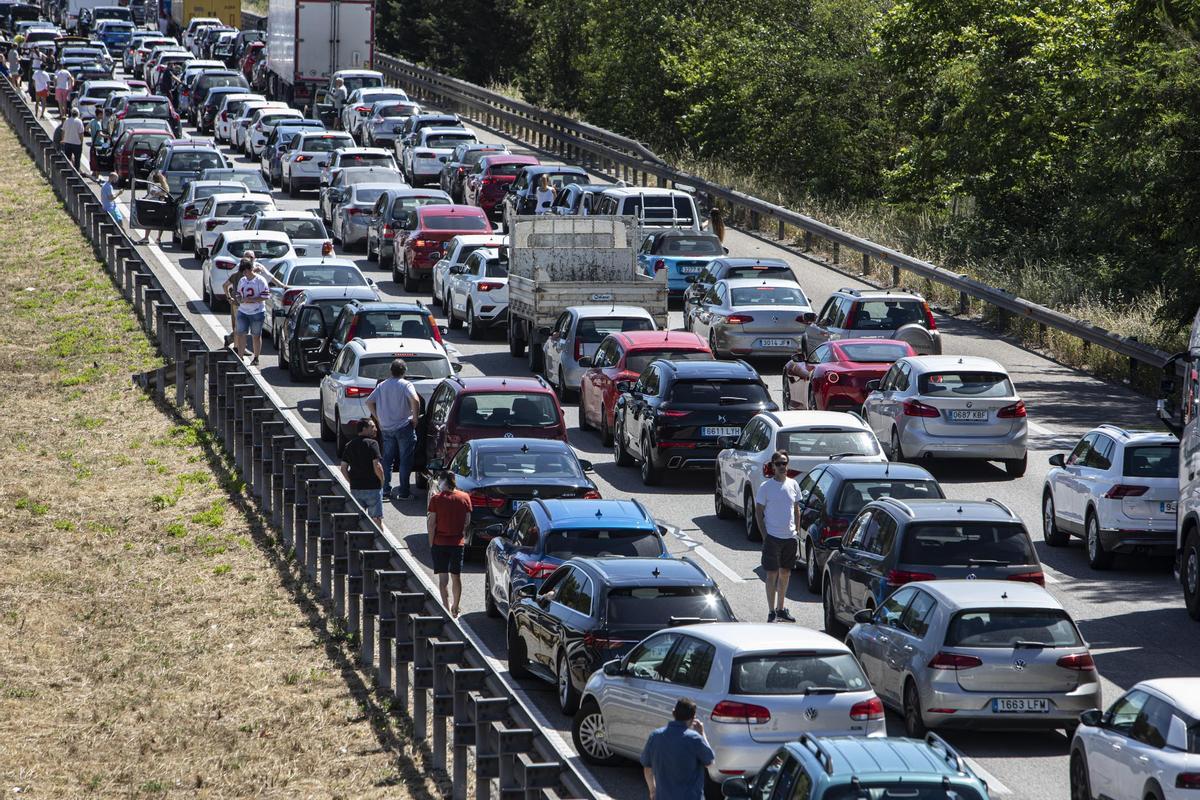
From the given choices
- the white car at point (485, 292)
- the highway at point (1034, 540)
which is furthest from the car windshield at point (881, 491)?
the white car at point (485, 292)

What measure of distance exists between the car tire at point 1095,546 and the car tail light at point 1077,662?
639 cm

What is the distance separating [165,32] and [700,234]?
65.5m

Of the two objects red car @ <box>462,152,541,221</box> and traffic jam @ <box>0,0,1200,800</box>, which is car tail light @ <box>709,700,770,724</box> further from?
red car @ <box>462,152,541,221</box>

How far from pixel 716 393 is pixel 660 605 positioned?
10166mm

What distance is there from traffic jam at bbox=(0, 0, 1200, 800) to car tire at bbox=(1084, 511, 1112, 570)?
54mm

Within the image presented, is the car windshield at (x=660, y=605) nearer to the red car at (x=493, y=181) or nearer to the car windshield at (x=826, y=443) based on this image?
the car windshield at (x=826, y=443)

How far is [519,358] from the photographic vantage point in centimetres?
3459

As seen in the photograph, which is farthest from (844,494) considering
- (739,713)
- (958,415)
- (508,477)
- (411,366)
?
(411,366)

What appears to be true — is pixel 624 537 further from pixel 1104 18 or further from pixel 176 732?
pixel 1104 18

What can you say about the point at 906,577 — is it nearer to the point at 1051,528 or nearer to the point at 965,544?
the point at 965,544

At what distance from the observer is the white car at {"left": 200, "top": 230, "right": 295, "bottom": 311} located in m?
37.1

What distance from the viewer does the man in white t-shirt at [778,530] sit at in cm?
1908

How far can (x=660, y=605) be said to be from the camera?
15859mm

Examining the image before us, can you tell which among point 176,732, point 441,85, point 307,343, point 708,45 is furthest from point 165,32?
point 176,732
